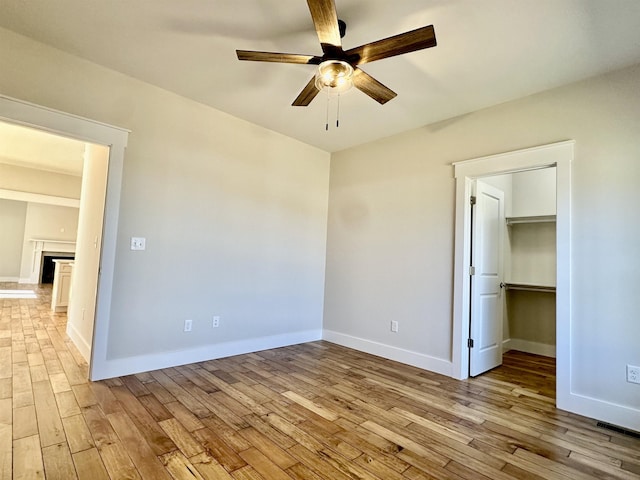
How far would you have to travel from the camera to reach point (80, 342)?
3.61 metres

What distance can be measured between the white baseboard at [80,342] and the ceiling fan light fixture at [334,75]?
3.27 meters

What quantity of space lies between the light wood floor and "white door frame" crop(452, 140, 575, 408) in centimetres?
30

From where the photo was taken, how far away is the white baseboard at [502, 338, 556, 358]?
4246 mm

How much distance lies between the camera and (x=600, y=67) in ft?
8.13

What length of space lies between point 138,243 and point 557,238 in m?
3.71

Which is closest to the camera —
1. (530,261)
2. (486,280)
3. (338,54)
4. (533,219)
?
(338,54)

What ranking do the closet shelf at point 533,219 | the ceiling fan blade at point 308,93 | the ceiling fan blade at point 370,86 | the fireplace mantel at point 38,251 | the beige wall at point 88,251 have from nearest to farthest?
the ceiling fan blade at point 370,86 → the ceiling fan blade at point 308,93 → the beige wall at point 88,251 → the closet shelf at point 533,219 → the fireplace mantel at point 38,251

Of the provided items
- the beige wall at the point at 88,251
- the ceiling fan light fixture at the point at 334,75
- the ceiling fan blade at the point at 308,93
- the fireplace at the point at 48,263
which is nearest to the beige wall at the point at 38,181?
the beige wall at the point at 88,251

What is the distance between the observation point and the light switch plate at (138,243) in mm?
2990

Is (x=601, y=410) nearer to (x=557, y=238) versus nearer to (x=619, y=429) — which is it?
(x=619, y=429)

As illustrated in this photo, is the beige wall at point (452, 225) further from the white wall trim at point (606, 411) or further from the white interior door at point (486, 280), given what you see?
the white interior door at point (486, 280)

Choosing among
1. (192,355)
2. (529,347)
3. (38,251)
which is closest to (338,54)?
(192,355)

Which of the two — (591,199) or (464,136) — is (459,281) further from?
(464,136)

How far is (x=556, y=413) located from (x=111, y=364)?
372 cm
